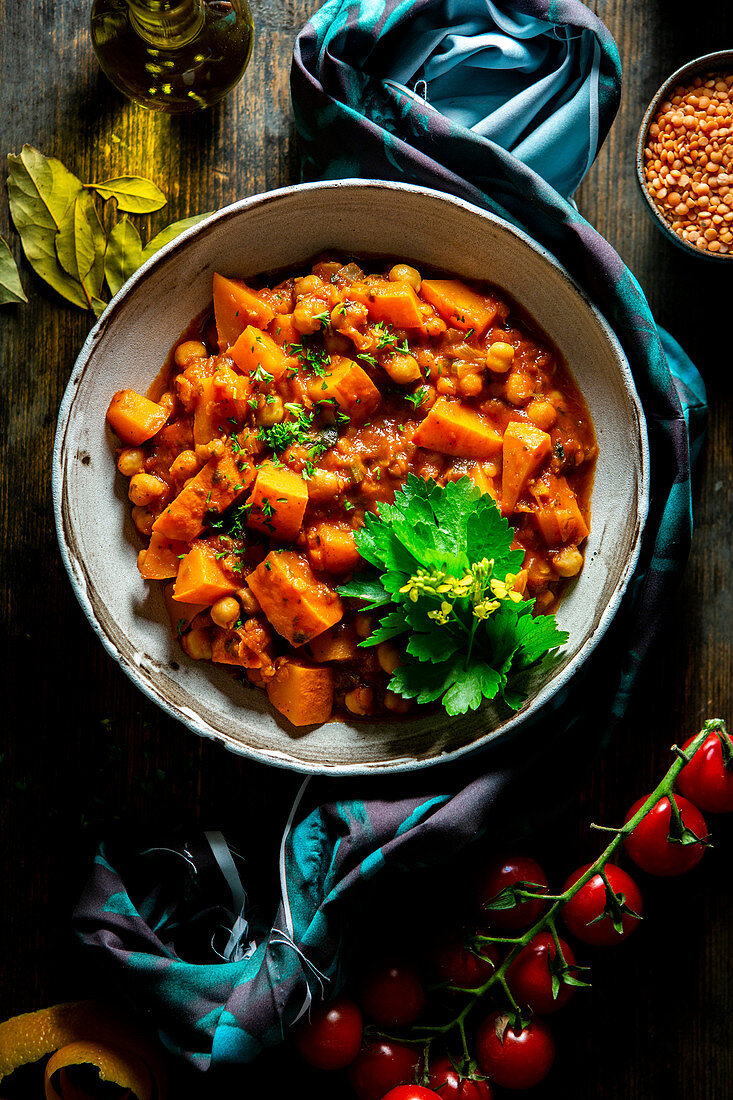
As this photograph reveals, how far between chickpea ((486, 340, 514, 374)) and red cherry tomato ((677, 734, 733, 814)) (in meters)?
1.64

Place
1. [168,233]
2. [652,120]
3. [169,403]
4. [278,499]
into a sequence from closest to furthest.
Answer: [278,499] → [169,403] → [652,120] → [168,233]

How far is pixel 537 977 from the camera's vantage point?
10.5 feet

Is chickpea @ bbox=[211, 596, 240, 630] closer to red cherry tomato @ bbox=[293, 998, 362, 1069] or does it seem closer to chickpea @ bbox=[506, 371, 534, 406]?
chickpea @ bbox=[506, 371, 534, 406]

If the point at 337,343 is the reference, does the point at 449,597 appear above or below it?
below

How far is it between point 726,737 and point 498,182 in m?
2.25

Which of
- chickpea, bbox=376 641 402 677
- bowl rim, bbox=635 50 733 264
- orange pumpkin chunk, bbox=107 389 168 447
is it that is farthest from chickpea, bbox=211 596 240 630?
bowl rim, bbox=635 50 733 264

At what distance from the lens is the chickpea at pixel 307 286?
10.0 feet

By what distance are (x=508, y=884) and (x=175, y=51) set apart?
11.3ft

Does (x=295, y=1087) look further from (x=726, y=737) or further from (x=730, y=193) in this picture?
(x=730, y=193)

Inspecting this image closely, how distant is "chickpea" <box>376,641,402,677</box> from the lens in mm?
3000

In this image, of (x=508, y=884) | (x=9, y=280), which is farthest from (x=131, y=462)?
(x=508, y=884)

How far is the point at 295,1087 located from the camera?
3.42m

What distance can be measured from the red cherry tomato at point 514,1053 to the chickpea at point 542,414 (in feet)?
7.40

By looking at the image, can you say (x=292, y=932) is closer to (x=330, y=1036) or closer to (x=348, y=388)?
(x=330, y=1036)
